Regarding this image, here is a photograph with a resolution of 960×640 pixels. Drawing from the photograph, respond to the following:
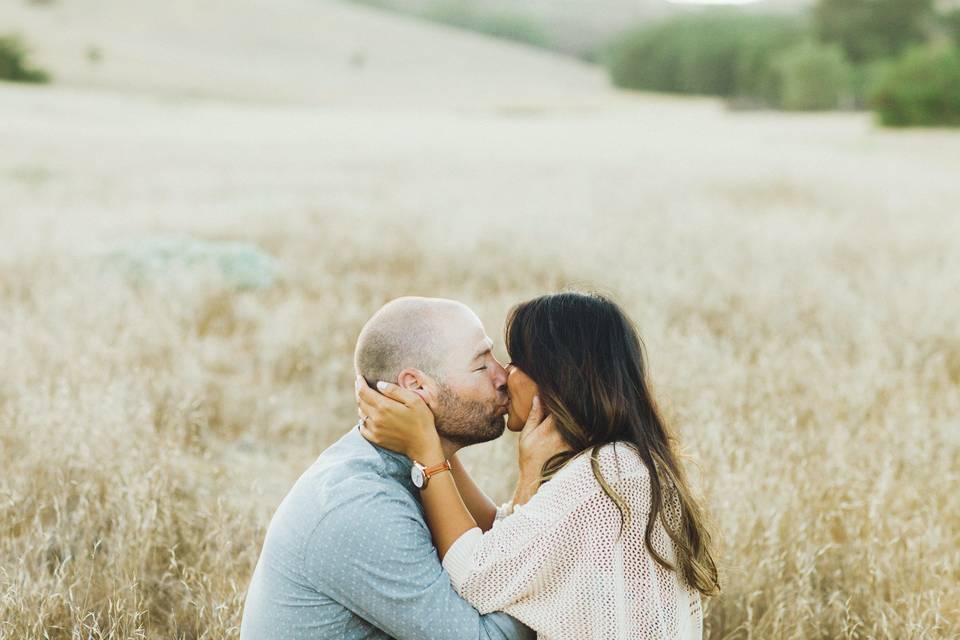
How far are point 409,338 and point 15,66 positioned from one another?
50638 mm

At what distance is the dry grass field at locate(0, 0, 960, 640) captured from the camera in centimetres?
310

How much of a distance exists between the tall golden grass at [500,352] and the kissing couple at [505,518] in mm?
738

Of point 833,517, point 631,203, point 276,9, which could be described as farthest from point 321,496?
point 276,9

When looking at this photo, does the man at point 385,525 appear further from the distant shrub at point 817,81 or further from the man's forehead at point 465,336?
the distant shrub at point 817,81

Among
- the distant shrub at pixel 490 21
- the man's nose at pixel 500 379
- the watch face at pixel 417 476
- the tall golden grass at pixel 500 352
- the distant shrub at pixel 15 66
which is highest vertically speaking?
the distant shrub at pixel 490 21

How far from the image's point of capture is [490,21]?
11250 cm

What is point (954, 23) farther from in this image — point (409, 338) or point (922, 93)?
point (409, 338)

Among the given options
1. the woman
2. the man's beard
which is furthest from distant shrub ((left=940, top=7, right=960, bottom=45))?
the man's beard

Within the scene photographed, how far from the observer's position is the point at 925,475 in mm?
3932

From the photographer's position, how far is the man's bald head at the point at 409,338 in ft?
7.85

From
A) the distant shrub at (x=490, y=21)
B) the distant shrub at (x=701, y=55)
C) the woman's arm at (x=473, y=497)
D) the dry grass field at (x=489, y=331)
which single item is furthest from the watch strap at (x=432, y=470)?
the distant shrub at (x=490, y=21)

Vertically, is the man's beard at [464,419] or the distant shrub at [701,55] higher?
the distant shrub at [701,55]

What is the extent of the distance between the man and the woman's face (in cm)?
3

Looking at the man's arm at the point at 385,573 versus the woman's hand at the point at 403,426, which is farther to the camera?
the woman's hand at the point at 403,426
